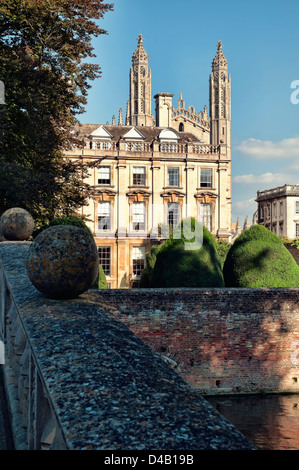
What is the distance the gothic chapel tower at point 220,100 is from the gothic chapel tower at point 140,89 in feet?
31.4

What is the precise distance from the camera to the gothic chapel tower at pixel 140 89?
227ft

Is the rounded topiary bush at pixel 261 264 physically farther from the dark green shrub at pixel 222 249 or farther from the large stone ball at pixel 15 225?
the dark green shrub at pixel 222 249

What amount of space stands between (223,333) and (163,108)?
45.0 metres

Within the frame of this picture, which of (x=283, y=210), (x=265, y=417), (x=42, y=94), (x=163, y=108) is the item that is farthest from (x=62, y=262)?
(x=283, y=210)

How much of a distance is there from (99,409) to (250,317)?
1552 centimetres

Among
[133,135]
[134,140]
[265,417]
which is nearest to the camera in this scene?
[265,417]

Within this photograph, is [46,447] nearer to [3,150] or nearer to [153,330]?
[153,330]

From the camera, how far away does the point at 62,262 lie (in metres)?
6.53

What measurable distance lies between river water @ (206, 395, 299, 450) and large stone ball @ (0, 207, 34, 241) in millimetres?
8288

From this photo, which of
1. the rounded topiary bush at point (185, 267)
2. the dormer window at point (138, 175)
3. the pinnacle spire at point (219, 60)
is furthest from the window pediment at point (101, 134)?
the rounded topiary bush at point (185, 267)

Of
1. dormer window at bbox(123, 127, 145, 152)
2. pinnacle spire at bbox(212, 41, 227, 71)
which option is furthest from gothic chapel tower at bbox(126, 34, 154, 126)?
dormer window at bbox(123, 127, 145, 152)

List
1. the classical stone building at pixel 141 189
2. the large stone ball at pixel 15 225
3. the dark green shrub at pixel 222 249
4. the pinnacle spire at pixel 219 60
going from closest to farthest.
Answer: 1. the large stone ball at pixel 15 225
2. the dark green shrub at pixel 222 249
3. the classical stone building at pixel 141 189
4. the pinnacle spire at pixel 219 60

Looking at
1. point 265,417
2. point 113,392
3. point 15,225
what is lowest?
point 265,417

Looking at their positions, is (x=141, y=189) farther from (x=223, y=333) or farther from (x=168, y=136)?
(x=223, y=333)
